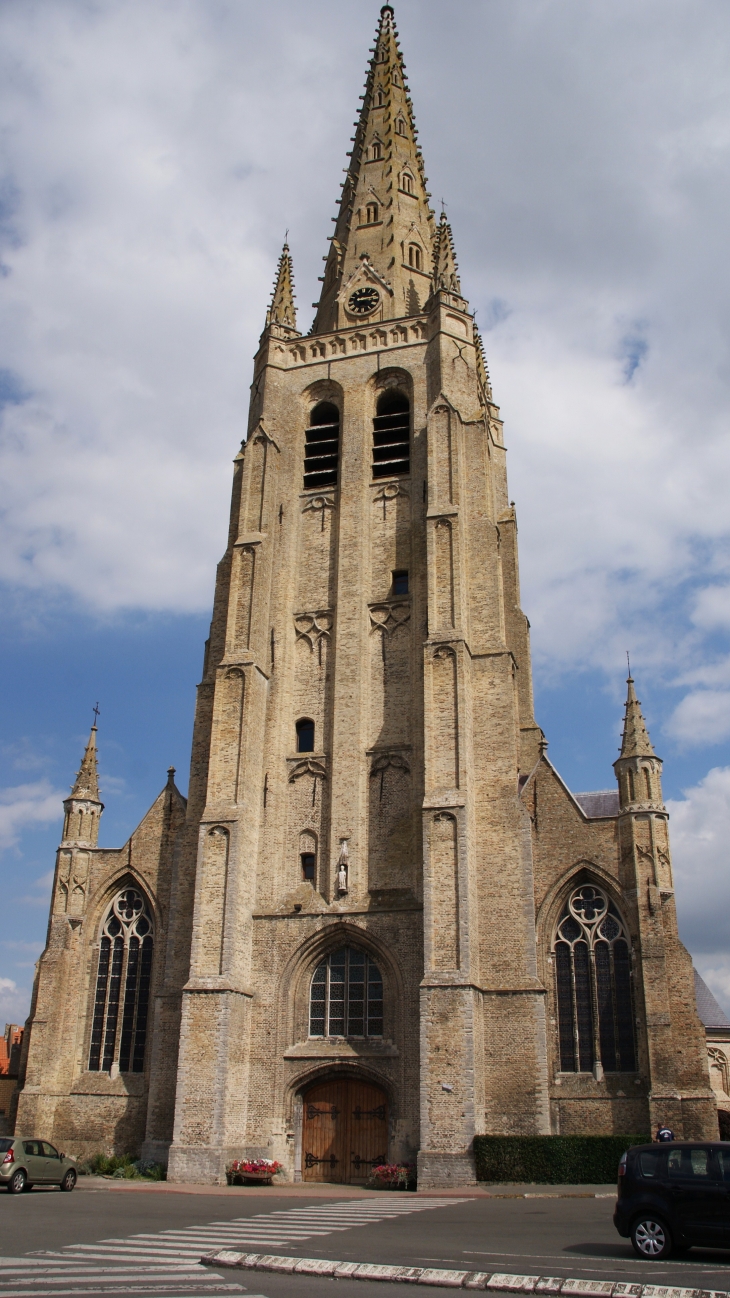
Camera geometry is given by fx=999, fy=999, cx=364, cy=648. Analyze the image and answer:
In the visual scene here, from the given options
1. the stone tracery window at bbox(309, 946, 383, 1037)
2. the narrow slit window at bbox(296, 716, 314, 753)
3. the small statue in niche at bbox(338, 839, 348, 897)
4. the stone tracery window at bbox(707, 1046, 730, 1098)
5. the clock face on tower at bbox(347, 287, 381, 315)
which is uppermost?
the clock face on tower at bbox(347, 287, 381, 315)

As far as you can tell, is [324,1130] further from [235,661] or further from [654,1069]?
[235,661]

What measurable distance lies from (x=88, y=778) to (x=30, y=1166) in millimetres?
12791

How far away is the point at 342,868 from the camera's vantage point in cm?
2411

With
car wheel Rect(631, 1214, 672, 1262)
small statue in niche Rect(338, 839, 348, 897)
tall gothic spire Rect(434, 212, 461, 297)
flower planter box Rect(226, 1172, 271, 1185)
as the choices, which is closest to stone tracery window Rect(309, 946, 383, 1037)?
small statue in niche Rect(338, 839, 348, 897)

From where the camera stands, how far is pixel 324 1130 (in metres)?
22.6

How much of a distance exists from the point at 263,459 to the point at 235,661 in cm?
679

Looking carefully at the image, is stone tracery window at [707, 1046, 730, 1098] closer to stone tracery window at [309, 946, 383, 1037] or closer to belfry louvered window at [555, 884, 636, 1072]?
belfry louvered window at [555, 884, 636, 1072]

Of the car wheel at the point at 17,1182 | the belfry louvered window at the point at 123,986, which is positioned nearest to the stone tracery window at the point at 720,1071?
the belfry louvered window at the point at 123,986

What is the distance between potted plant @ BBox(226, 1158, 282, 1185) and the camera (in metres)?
20.7

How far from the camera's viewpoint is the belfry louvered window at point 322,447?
98.1ft

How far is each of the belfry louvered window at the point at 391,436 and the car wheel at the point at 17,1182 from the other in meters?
19.8

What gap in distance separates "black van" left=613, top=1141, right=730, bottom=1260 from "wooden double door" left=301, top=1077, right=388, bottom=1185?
13239 mm

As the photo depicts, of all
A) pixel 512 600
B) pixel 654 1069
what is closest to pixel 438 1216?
pixel 654 1069

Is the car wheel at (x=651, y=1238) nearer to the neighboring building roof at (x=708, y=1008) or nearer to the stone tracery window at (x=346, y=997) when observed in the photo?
the stone tracery window at (x=346, y=997)
